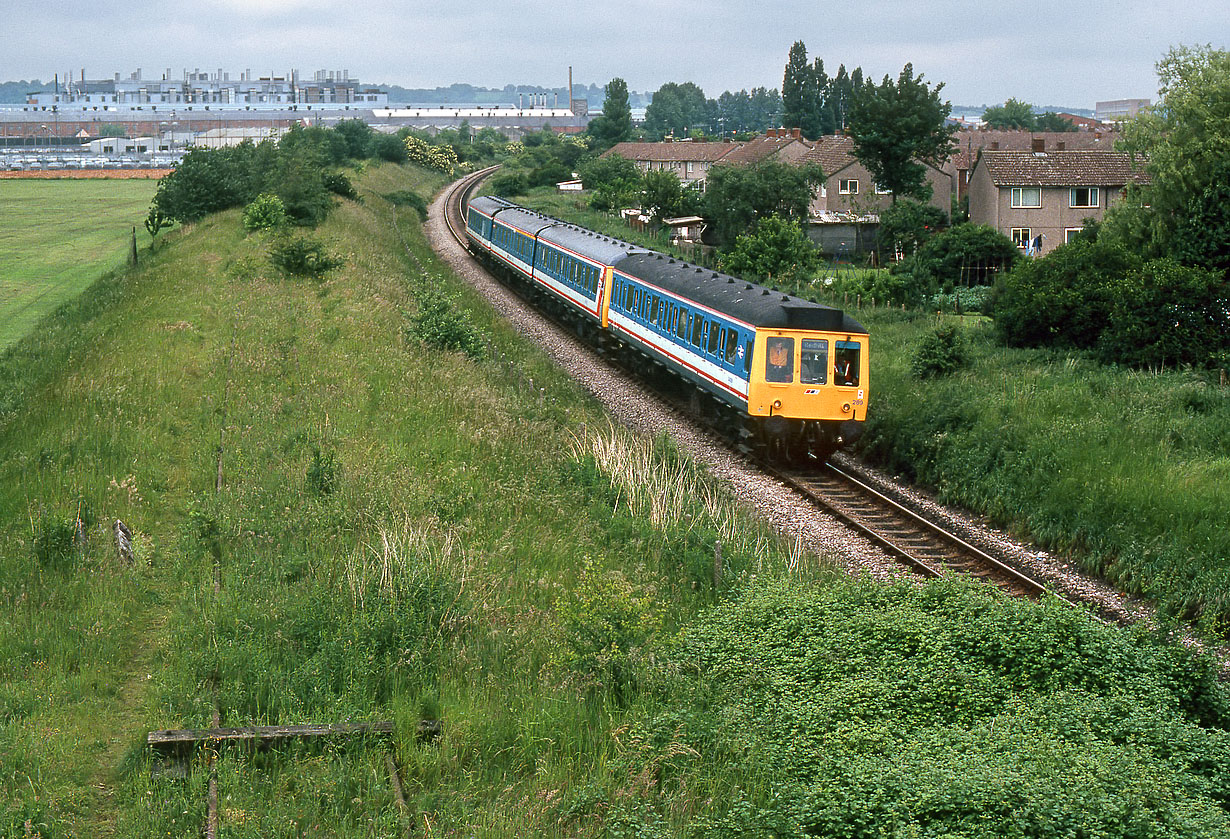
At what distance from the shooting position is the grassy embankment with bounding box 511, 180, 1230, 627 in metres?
14.3

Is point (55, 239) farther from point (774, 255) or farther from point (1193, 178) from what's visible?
point (1193, 178)

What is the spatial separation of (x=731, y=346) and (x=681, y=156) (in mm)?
70474

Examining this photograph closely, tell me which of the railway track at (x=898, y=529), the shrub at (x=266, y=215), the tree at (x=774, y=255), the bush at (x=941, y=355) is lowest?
the railway track at (x=898, y=529)

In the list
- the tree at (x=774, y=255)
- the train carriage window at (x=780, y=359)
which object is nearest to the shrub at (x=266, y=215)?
the tree at (x=774, y=255)

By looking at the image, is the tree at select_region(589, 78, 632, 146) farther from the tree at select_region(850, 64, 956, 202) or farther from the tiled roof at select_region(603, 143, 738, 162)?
the tree at select_region(850, 64, 956, 202)

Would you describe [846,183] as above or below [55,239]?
above

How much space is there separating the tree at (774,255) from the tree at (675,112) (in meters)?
101

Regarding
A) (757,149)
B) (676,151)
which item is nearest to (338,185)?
(757,149)

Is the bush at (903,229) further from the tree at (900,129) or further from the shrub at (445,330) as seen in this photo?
the shrub at (445,330)

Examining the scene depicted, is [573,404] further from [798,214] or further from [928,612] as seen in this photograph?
[798,214]

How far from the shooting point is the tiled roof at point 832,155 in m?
63.4

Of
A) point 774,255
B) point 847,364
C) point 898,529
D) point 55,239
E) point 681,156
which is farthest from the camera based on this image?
point 681,156

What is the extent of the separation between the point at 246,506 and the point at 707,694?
617cm

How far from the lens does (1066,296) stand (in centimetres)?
2362
